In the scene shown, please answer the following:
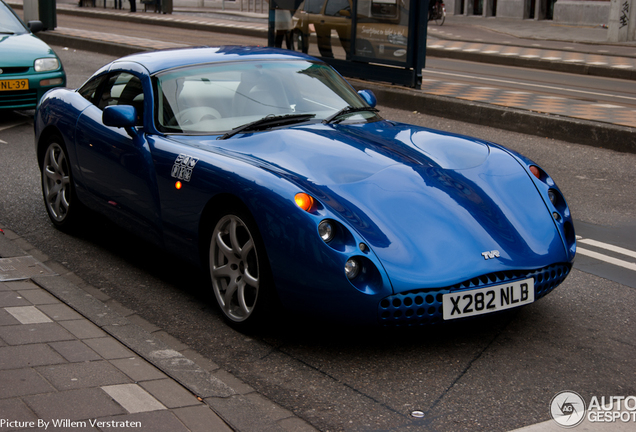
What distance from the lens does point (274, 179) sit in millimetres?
3768

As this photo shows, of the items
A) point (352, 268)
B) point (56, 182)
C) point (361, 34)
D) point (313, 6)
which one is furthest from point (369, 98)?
point (313, 6)

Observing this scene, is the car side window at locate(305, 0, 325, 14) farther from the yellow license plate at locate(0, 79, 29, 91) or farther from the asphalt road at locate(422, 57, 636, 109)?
the yellow license plate at locate(0, 79, 29, 91)

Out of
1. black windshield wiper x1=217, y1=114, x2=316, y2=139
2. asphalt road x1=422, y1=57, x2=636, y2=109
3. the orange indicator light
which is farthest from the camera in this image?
asphalt road x1=422, y1=57, x2=636, y2=109

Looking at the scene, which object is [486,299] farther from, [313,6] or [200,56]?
[313,6]

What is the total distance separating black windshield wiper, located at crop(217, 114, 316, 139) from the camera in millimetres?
4516

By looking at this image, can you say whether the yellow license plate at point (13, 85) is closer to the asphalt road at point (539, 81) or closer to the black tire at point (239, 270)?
the black tire at point (239, 270)

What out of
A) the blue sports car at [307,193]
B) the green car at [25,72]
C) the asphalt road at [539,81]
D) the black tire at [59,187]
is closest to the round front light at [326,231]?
the blue sports car at [307,193]

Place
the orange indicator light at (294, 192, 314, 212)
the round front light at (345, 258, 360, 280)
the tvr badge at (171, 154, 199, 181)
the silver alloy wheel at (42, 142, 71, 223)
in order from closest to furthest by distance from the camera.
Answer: the round front light at (345, 258, 360, 280) < the orange indicator light at (294, 192, 314, 212) < the tvr badge at (171, 154, 199, 181) < the silver alloy wheel at (42, 142, 71, 223)

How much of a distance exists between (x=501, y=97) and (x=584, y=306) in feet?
27.6

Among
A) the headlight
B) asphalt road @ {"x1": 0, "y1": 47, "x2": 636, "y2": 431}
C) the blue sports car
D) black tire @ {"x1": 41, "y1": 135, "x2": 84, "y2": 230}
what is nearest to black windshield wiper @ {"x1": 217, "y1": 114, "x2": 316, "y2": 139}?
the blue sports car

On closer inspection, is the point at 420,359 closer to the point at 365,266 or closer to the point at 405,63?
the point at 365,266

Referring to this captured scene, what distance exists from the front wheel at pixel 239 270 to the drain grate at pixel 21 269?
4.23 feet

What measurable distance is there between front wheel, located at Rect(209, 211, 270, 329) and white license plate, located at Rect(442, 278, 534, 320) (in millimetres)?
856

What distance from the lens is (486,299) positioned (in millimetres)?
3564
